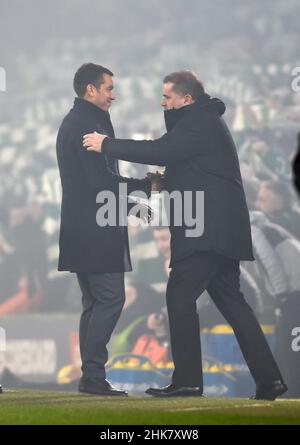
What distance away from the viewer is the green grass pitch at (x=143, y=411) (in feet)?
13.1

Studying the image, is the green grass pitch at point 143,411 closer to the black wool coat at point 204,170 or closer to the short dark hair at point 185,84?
the black wool coat at point 204,170

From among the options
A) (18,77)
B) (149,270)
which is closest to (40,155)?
(18,77)

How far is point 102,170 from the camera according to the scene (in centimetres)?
505

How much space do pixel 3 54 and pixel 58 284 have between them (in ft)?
5.77

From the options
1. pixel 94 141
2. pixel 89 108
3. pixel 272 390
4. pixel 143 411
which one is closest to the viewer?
pixel 143 411

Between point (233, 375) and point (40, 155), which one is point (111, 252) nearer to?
point (233, 375)

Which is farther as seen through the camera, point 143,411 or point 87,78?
point 87,78

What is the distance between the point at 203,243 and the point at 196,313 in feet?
0.96

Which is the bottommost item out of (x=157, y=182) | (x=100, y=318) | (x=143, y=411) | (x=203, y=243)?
(x=143, y=411)

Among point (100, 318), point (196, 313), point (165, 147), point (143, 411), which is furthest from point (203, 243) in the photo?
point (143, 411)

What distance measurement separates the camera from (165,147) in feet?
16.1

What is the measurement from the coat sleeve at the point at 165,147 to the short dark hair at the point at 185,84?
0.59 ft

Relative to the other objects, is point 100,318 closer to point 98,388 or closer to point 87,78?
point 98,388

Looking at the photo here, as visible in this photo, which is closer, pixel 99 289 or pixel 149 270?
pixel 99 289
